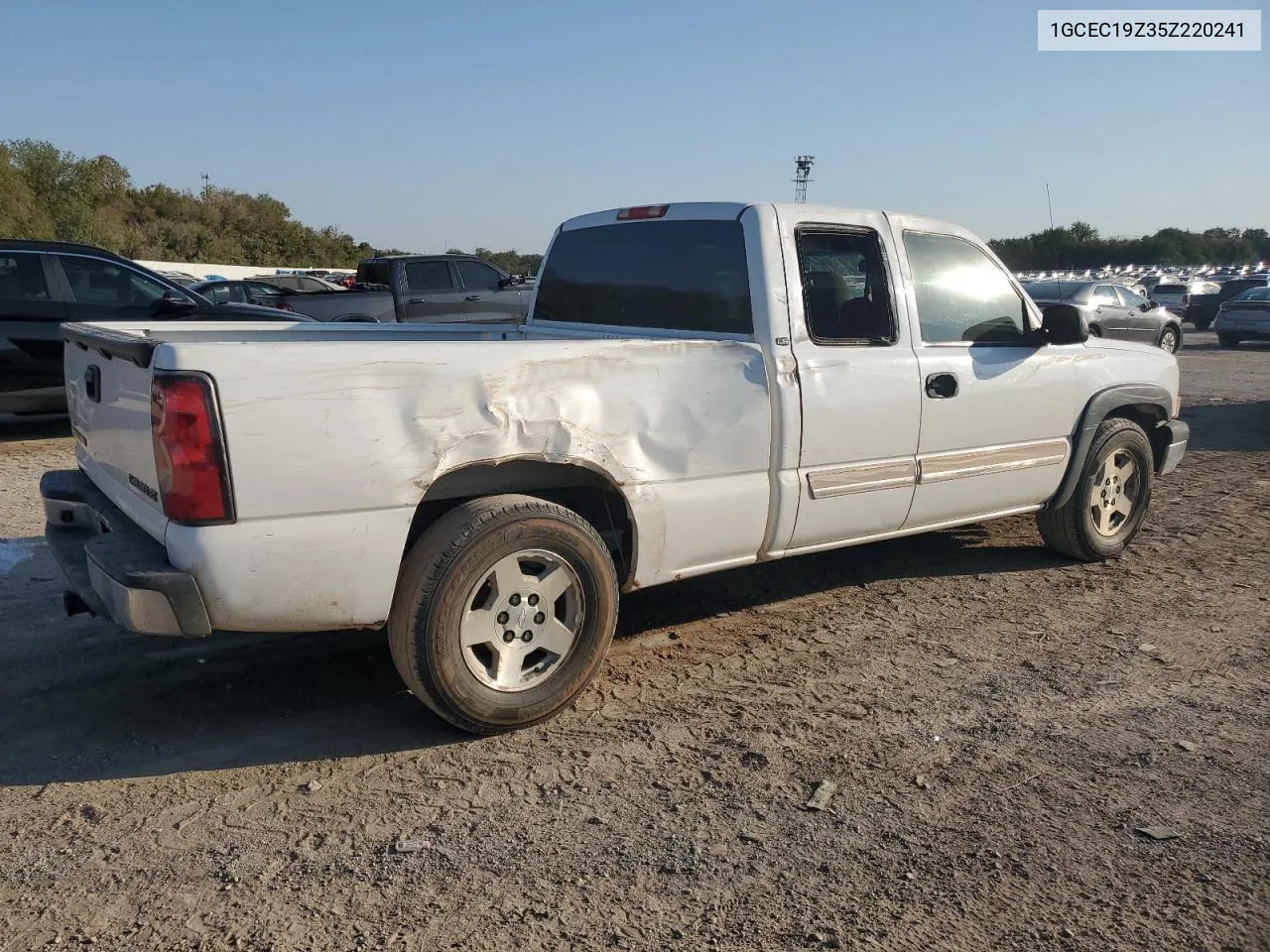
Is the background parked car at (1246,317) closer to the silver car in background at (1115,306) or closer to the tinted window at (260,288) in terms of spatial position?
the silver car in background at (1115,306)

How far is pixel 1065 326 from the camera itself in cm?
516

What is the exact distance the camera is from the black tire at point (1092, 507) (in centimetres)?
564

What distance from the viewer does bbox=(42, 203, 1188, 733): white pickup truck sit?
3150mm

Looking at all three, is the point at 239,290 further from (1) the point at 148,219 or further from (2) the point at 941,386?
(1) the point at 148,219

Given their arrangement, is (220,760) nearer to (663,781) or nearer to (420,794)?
(420,794)

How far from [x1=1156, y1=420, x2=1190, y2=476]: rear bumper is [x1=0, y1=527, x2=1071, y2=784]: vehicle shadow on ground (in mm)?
2441

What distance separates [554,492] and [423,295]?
11.4m

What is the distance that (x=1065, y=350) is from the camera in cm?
545

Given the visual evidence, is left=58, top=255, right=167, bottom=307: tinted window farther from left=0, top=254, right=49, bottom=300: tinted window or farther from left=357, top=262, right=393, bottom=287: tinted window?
left=357, top=262, right=393, bottom=287: tinted window

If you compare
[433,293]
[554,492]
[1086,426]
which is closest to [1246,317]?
[433,293]

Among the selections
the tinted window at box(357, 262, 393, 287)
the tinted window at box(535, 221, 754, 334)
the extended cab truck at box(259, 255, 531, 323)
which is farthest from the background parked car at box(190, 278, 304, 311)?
the tinted window at box(535, 221, 754, 334)

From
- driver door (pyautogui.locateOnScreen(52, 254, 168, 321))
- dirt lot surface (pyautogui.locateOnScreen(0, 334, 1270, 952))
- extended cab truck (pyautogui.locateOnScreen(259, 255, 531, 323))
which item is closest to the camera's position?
dirt lot surface (pyautogui.locateOnScreen(0, 334, 1270, 952))

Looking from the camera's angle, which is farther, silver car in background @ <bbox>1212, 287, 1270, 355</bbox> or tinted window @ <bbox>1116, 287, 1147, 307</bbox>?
silver car in background @ <bbox>1212, 287, 1270, 355</bbox>

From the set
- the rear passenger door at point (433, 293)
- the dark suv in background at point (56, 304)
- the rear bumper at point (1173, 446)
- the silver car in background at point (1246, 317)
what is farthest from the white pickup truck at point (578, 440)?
the silver car in background at point (1246, 317)
